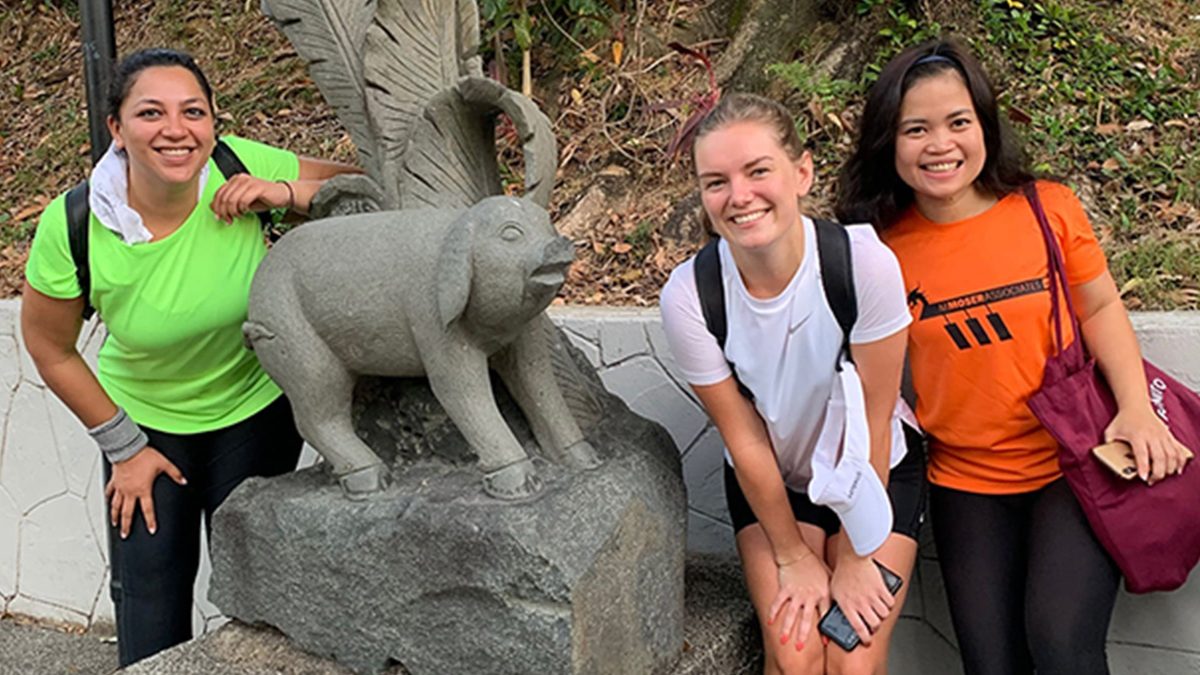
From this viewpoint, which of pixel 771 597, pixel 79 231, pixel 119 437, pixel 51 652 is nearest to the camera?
pixel 771 597

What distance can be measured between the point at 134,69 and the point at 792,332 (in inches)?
49.7

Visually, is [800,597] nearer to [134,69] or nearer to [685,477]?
[685,477]

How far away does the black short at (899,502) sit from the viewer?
204cm

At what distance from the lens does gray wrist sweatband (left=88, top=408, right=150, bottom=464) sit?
7.31 feet

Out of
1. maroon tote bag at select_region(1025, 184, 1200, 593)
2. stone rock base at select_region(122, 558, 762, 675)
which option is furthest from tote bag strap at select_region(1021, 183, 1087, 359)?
stone rock base at select_region(122, 558, 762, 675)

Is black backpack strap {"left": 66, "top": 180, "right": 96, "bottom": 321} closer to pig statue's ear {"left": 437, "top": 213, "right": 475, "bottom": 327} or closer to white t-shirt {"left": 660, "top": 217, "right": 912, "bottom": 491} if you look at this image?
pig statue's ear {"left": 437, "top": 213, "right": 475, "bottom": 327}

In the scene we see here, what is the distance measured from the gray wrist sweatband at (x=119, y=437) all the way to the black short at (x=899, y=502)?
3.84 feet

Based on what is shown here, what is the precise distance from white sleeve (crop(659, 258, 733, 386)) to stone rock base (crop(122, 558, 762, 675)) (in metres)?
0.50

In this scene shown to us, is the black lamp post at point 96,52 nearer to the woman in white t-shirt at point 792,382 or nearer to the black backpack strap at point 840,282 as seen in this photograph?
the woman in white t-shirt at point 792,382

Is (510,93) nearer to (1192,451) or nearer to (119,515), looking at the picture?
(119,515)

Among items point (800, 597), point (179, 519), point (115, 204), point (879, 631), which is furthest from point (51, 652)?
point (879, 631)

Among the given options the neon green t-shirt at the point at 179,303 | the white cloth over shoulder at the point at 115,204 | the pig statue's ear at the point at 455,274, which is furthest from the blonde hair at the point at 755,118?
the white cloth over shoulder at the point at 115,204

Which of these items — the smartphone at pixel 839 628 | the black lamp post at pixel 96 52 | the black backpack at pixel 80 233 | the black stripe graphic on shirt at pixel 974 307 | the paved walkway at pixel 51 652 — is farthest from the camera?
the paved walkway at pixel 51 652

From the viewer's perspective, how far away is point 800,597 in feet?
6.36
